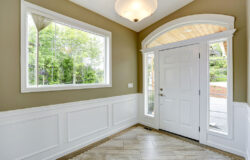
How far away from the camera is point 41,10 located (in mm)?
1828

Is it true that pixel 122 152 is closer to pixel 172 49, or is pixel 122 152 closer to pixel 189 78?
pixel 189 78

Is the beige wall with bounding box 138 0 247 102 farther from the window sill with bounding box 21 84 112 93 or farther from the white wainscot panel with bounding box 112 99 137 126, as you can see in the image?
the window sill with bounding box 21 84 112 93

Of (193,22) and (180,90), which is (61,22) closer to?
(193,22)

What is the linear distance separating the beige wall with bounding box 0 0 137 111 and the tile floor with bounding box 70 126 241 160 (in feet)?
3.29

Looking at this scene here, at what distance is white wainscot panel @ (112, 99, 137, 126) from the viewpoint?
116 inches

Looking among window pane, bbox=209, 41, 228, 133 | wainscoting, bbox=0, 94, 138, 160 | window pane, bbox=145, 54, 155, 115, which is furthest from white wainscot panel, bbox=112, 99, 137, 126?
window pane, bbox=209, 41, 228, 133

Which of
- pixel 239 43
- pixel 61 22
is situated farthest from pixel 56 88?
pixel 239 43

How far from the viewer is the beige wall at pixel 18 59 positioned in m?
1.54

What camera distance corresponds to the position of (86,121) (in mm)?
2377

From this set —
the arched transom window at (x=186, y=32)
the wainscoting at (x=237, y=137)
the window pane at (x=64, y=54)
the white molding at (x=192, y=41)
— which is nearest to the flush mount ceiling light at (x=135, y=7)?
the window pane at (x=64, y=54)

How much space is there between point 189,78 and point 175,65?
0.43 m

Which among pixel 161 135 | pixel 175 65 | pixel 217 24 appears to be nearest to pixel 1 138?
pixel 161 135

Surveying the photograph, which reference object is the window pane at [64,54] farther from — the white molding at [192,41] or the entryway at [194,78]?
Answer: the entryway at [194,78]

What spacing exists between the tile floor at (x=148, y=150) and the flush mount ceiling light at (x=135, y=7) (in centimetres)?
214
